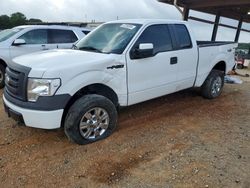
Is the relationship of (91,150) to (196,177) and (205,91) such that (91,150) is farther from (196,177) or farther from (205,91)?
(205,91)

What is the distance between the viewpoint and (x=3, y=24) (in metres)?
34.5

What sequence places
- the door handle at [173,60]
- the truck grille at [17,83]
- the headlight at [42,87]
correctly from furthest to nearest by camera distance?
the door handle at [173,60], the truck grille at [17,83], the headlight at [42,87]

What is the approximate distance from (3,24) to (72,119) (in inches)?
1365

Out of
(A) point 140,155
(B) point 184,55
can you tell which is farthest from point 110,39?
(A) point 140,155

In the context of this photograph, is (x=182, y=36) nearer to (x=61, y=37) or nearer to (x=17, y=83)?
(x=17, y=83)

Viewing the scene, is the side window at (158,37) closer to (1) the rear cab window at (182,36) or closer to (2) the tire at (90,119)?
(1) the rear cab window at (182,36)

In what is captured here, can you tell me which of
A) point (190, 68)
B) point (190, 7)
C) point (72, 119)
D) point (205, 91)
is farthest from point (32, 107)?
point (190, 7)

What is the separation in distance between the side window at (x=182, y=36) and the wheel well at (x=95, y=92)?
1.89m

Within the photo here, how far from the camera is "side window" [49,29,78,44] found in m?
8.86

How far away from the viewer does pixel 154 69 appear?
504 centimetres

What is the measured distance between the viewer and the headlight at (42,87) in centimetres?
377

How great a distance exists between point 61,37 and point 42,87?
18.4 ft

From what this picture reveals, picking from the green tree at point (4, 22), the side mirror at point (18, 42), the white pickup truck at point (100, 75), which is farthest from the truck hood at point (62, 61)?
the green tree at point (4, 22)

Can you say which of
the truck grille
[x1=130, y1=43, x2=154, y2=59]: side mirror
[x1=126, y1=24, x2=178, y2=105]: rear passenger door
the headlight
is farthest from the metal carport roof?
the headlight
